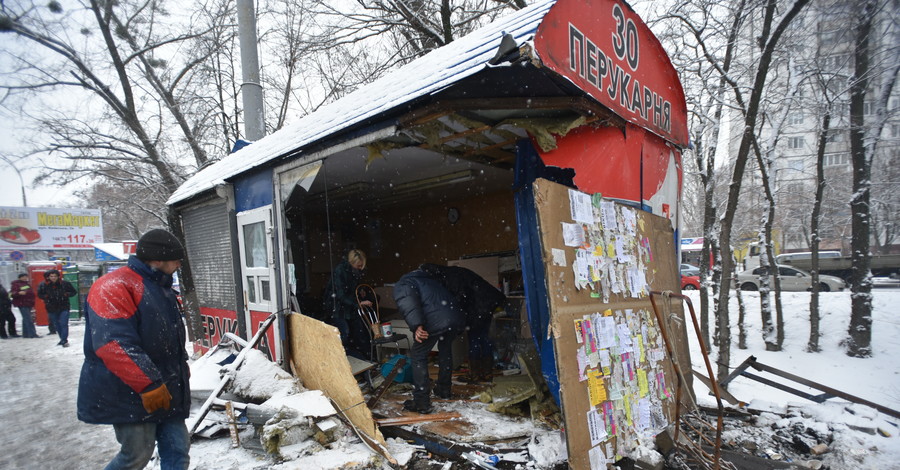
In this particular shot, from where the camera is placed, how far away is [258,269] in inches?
237

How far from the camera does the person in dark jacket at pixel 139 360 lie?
280 centimetres

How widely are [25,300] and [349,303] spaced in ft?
45.7

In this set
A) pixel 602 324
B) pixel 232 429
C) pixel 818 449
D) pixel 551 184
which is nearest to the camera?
pixel 551 184

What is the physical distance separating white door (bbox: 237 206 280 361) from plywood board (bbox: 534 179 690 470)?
3949mm

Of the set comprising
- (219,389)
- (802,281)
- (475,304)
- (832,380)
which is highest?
(475,304)

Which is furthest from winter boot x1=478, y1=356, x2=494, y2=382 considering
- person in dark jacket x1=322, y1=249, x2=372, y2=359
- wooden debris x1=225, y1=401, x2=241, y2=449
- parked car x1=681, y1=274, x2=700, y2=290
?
parked car x1=681, y1=274, x2=700, y2=290

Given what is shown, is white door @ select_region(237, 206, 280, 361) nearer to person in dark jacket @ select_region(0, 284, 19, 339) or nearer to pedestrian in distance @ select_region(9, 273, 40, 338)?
pedestrian in distance @ select_region(9, 273, 40, 338)

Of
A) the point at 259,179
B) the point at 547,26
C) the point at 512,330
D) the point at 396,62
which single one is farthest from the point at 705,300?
the point at 396,62

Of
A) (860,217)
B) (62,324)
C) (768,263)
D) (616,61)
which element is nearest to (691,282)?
(768,263)

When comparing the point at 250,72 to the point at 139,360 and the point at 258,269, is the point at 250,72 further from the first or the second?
the point at 139,360

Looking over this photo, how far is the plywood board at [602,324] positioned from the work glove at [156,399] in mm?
2780

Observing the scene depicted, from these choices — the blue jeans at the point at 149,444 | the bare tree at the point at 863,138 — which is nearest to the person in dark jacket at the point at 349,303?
the blue jeans at the point at 149,444

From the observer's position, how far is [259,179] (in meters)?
5.91

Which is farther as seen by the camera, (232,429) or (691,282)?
(691,282)
